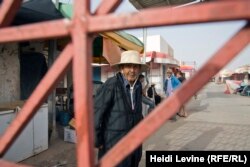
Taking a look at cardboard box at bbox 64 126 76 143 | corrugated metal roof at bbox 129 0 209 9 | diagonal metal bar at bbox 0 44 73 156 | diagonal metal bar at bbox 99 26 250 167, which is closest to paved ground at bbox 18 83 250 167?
cardboard box at bbox 64 126 76 143

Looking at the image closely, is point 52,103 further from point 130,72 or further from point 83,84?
point 83,84

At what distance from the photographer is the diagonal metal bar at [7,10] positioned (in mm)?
1639

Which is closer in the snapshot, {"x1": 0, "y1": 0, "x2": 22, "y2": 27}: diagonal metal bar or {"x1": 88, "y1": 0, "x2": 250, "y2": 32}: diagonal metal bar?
{"x1": 88, "y1": 0, "x2": 250, "y2": 32}: diagonal metal bar

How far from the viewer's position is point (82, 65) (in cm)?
135

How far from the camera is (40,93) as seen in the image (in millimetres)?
1521

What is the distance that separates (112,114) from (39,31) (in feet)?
5.50

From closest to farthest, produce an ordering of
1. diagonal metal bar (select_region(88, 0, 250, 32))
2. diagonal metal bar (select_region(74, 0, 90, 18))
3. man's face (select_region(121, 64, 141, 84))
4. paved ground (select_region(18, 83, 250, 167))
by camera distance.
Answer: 1. diagonal metal bar (select_region(88, 0, 250, 32))
2. diagonal metal bar (select_region(74, 0, 90, 18))
3. man's face (select_region(121, 64, 141, 84))
4. paved ground (select_region(18, 83, 250, 167))

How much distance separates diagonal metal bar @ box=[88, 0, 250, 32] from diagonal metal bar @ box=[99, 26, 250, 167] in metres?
0.12

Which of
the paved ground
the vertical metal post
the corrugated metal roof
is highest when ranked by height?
the corrugated metal roof

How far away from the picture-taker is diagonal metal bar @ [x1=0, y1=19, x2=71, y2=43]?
1.38m

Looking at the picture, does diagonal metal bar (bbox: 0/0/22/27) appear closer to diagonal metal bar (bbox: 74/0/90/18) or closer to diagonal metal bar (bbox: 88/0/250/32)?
diagonal metal bar (bbox: 74/0/90/18)

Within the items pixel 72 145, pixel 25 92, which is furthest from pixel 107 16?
pixel 25 92

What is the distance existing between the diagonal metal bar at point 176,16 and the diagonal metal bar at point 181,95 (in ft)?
0.41

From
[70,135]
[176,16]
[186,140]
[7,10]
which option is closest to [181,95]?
[176,16]
